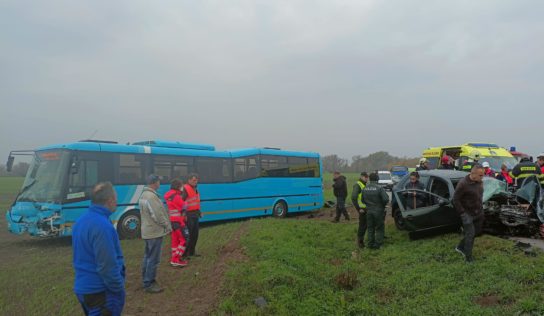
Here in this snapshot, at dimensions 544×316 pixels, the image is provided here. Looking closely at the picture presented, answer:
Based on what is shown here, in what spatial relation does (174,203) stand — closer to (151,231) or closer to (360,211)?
(151,231)

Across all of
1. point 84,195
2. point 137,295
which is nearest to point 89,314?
point 137,295

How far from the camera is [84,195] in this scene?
10.1 m

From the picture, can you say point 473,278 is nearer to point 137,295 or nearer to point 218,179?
point 137,295

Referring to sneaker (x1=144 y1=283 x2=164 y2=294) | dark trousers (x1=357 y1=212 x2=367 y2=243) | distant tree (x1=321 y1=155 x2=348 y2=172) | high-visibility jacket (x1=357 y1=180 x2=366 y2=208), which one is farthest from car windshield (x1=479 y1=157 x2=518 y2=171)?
distant tree (x1=321 y1=155 x2=348 y2=172)

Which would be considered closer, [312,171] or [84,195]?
[84,195]

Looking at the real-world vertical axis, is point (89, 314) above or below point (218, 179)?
below

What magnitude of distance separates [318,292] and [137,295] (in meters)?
2.84

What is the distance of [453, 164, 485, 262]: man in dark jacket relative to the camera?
625 cm

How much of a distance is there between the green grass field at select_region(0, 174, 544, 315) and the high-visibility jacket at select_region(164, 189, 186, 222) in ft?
3.49

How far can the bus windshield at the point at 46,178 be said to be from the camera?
9883mm

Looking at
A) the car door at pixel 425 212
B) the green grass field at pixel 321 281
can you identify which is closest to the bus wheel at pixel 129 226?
the green grass field at pixel 321 281

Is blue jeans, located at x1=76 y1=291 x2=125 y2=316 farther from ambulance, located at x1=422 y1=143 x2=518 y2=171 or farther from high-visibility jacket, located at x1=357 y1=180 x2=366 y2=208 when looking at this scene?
ambulance, located at x1=422 y1=143 x2=518 y2=171

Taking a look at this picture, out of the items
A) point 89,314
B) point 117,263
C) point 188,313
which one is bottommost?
point 188,313

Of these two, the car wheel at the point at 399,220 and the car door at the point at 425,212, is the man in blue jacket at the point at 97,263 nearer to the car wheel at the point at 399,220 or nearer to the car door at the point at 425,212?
the car door at the point at 425,212
